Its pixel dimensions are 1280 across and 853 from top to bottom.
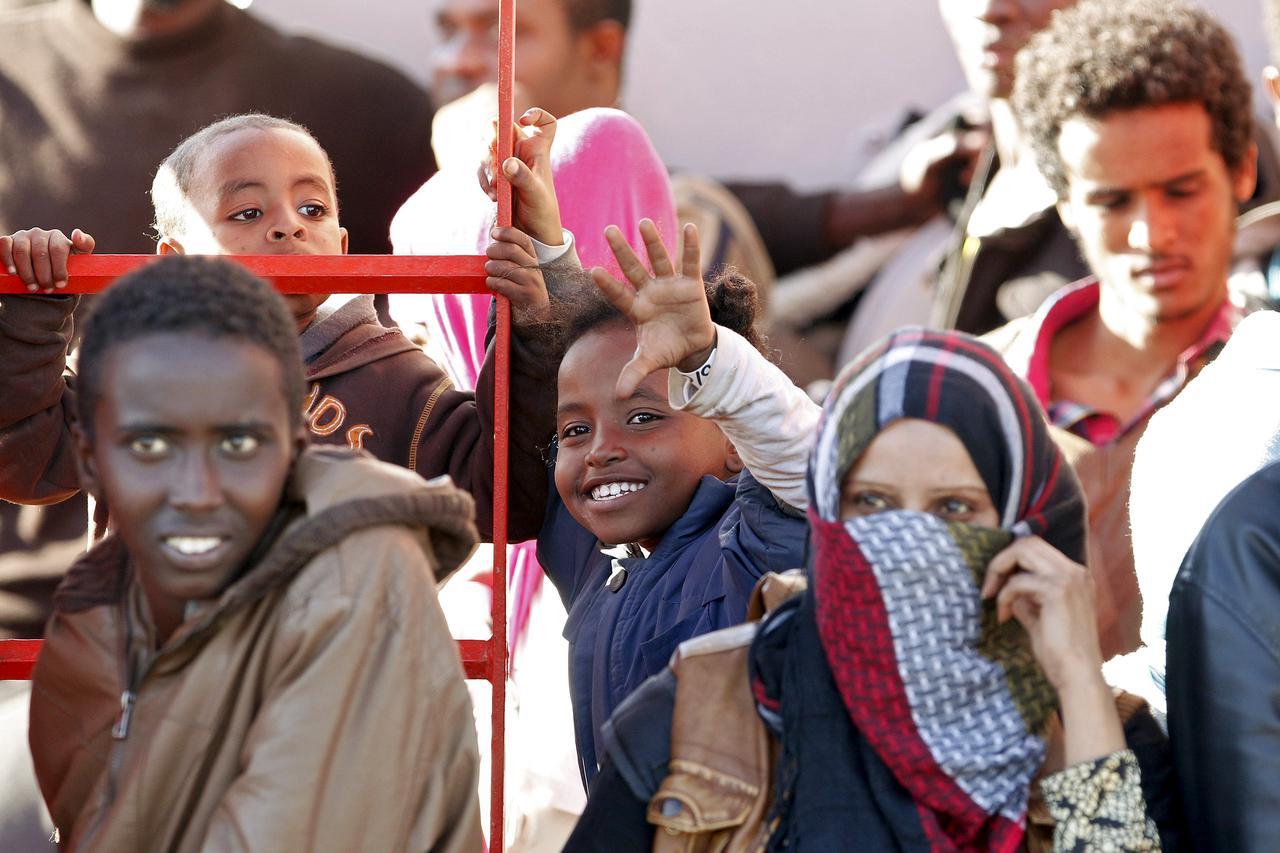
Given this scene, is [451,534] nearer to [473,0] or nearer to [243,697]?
[243,697]

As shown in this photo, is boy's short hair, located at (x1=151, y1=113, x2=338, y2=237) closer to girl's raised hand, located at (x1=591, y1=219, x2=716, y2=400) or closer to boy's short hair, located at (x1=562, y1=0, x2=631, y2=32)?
girl's raised hand, located at (x1=591, y1=219, x2=716, y2=400)

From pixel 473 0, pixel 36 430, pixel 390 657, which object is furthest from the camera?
pixel 473 0

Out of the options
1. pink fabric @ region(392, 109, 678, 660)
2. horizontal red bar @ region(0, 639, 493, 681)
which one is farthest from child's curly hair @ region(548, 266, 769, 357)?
horizontal red bar @ region(0, 639, 493, 681)

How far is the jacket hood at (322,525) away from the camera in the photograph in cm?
186

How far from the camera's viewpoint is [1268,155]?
4402 millimetres

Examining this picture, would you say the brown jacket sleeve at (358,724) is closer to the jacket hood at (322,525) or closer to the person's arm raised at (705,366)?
the jacket hood at (322,525)

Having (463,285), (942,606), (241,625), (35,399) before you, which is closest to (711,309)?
(463,285)

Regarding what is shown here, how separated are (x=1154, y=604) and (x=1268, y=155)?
2366 mm

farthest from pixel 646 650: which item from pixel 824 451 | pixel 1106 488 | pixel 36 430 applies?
pixel 1106 488

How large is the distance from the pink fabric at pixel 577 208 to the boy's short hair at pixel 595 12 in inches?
47.6

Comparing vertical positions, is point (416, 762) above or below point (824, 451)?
below

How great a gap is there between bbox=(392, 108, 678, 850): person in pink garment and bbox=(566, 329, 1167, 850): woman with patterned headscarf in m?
0.92

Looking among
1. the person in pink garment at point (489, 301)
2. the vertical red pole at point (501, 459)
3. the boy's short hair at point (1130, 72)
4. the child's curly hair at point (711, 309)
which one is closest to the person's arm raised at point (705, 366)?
the vertical red pole at point (501, 459)

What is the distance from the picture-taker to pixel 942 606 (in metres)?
2.01
